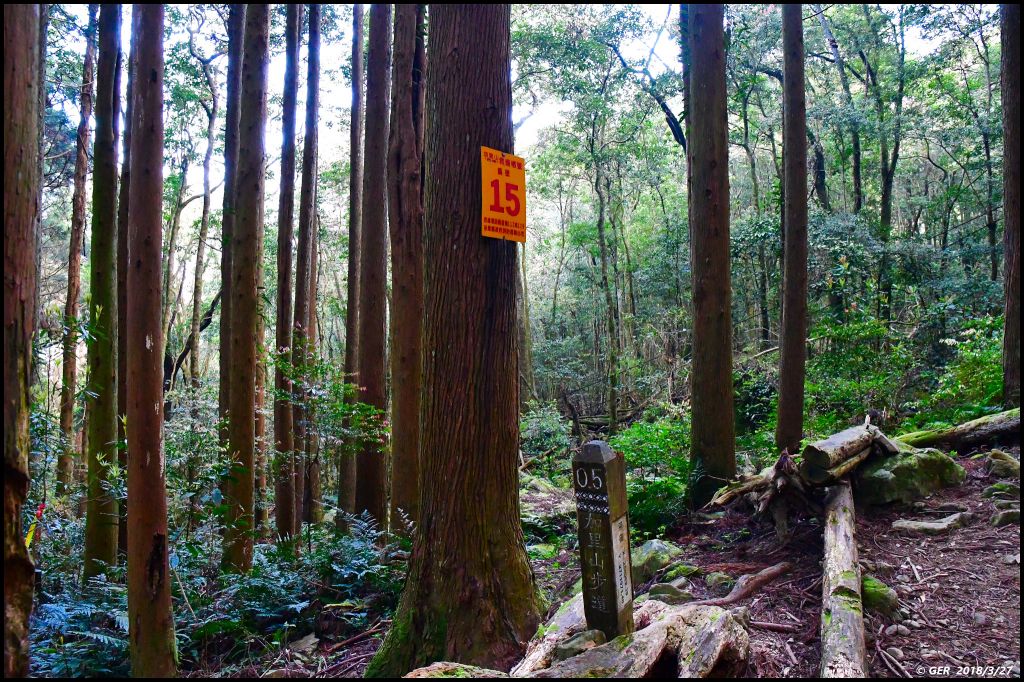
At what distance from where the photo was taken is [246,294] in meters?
7.48

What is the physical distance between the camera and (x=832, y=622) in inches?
133

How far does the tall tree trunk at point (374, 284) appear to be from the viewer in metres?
8.02

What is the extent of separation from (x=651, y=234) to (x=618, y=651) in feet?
76.4

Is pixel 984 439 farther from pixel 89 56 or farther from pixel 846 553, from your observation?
pixel 89 56

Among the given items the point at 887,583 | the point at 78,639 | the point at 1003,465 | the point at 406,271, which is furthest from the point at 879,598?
the point at 78,639

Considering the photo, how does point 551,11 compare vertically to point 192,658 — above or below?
above

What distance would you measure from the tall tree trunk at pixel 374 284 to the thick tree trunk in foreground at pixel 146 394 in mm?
3815

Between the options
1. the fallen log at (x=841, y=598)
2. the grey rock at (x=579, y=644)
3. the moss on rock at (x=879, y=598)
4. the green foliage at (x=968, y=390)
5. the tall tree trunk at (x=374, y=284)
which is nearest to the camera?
the grey rock at (x=579, y=644)

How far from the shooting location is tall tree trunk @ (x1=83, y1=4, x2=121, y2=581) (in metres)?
6.80

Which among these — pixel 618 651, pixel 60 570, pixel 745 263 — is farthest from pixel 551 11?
pixel 618 651

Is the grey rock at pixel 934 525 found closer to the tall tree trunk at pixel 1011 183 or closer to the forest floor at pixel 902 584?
the forest floor at pixel 902 584

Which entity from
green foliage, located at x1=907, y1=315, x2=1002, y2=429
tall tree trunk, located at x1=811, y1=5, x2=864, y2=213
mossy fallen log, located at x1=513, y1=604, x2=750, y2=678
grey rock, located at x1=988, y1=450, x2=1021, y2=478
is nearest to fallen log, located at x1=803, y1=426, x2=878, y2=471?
grey rock, located at x1=988, y1=450, x2=1021, y2=478

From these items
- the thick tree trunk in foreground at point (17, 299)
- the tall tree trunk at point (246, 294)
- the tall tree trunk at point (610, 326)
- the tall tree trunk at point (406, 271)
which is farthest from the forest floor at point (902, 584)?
the tall tree trunk at point (610, 326)

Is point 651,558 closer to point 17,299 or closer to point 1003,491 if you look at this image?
point 1003,491
